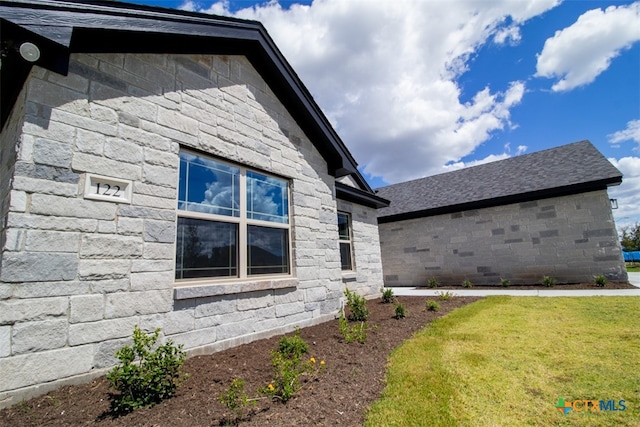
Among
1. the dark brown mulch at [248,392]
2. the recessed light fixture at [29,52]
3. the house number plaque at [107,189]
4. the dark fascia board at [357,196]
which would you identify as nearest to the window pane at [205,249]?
the house number plaque at [107,189]

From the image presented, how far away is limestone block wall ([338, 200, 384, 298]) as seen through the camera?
Answer: 879 cm

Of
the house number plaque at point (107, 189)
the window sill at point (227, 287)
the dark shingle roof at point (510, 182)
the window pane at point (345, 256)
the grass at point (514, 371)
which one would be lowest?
the grass at point (514, 371)

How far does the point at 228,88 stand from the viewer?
4.86 m

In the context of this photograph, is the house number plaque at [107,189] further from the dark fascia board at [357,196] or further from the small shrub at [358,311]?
the dark fascia board at [357,196]

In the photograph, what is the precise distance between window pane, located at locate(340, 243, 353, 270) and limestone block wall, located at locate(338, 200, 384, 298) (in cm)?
20

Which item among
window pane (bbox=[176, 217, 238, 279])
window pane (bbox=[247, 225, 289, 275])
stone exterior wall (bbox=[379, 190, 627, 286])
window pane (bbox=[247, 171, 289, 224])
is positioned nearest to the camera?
window pane (bbox=[176, 217, 238, 279])

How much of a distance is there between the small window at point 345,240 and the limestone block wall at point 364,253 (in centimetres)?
14

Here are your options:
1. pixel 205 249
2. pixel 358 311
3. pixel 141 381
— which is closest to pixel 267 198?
pixel 205 249

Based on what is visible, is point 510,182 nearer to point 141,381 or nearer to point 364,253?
point 364,253

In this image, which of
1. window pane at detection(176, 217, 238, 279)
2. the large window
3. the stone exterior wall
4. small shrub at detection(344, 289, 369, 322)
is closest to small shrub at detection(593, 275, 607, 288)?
the stone exterior wall

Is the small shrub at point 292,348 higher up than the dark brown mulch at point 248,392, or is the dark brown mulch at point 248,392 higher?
the small shrub at point 292,348

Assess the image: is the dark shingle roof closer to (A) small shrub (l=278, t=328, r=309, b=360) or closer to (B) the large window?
(B) the large window

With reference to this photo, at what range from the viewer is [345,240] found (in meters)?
8.79

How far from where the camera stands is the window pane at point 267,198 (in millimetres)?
4855
